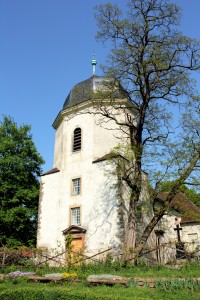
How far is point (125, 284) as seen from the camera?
30.5ft

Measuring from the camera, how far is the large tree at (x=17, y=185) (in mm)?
25781

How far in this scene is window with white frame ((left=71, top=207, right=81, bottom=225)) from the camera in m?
20.4

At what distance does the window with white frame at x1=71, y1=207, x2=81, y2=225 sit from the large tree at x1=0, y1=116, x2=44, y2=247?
23.0ft

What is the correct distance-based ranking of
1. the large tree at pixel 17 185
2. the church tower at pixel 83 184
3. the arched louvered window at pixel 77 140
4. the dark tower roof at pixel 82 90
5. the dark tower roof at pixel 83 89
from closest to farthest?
the church tower at pixel 83 184
the arched louvered window at pixel 77 140
the dark tower roof at pixel 83 89
the dark tower roof at pixel 82 90
the large tree at pixel 17 185

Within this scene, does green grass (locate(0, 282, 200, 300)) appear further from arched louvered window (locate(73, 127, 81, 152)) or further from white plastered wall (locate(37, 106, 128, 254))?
arched louvered window (locate(73, 127, 81, 152))

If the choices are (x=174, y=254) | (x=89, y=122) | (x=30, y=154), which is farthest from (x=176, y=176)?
(x=30, y=154)

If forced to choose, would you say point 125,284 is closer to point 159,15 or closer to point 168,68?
point 168,68

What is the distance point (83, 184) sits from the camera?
20.9m

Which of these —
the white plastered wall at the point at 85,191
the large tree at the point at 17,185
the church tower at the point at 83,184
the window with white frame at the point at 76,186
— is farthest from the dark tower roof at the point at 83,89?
the large tree at the point at 17,185

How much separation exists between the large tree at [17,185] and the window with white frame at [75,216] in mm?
7005

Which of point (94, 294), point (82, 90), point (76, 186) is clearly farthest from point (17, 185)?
point (94, 294)

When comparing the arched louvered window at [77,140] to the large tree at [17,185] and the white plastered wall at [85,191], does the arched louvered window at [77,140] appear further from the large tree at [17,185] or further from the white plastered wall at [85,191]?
the large tree at [17,185]

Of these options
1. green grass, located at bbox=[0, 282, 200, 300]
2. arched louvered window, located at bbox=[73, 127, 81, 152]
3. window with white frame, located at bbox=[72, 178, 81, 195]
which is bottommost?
green grass, located at bbox=[0, 282, 200, 300]

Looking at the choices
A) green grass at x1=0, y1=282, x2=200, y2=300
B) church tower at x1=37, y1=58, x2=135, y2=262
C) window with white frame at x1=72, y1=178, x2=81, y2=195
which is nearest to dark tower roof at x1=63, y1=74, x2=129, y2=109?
church tower at x1=37, y1=58, x2=135, y2=262
